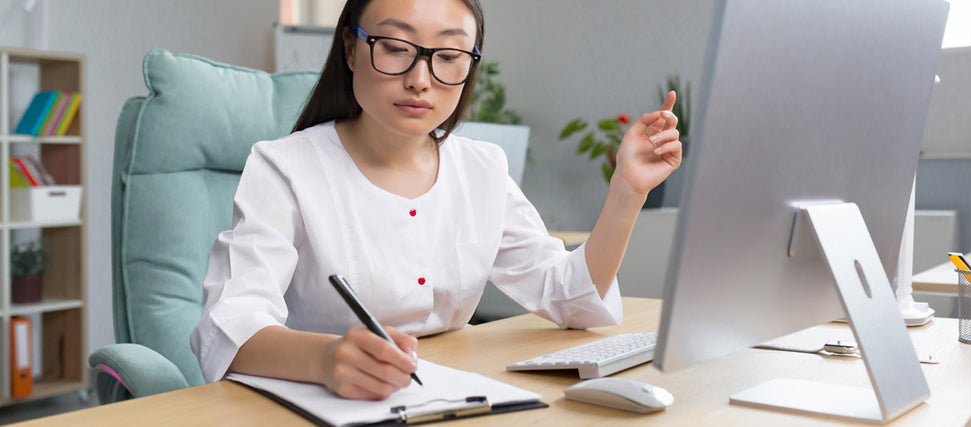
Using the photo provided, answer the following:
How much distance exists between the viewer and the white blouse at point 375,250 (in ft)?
3.32

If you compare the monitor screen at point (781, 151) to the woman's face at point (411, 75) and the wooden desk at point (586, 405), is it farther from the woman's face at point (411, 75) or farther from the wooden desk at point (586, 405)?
the woman's face at point (411, 75)

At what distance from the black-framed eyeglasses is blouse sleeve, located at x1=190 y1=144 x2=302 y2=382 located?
0.65 ft

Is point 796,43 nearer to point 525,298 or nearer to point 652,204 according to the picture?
point 525,298

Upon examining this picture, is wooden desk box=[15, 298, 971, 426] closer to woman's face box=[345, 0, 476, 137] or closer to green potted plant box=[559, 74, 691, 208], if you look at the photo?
woman's face box=[345, 0, 476, 137]

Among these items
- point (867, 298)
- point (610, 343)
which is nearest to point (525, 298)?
Result: point (610, 343)

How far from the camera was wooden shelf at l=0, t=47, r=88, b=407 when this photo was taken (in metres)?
2.94

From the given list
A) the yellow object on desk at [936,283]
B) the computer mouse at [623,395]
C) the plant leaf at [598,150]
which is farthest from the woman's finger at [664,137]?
the plant leaf at [598,150]

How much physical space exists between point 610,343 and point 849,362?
0.89 ft

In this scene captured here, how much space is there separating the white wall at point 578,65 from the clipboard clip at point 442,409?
3.14 metres

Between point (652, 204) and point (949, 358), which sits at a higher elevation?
point (949, 358)

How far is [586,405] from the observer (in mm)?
742

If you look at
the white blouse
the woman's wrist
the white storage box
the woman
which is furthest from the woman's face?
the white storage box

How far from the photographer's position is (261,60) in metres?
4.02

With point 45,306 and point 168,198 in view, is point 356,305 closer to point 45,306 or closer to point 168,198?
point 168,198
